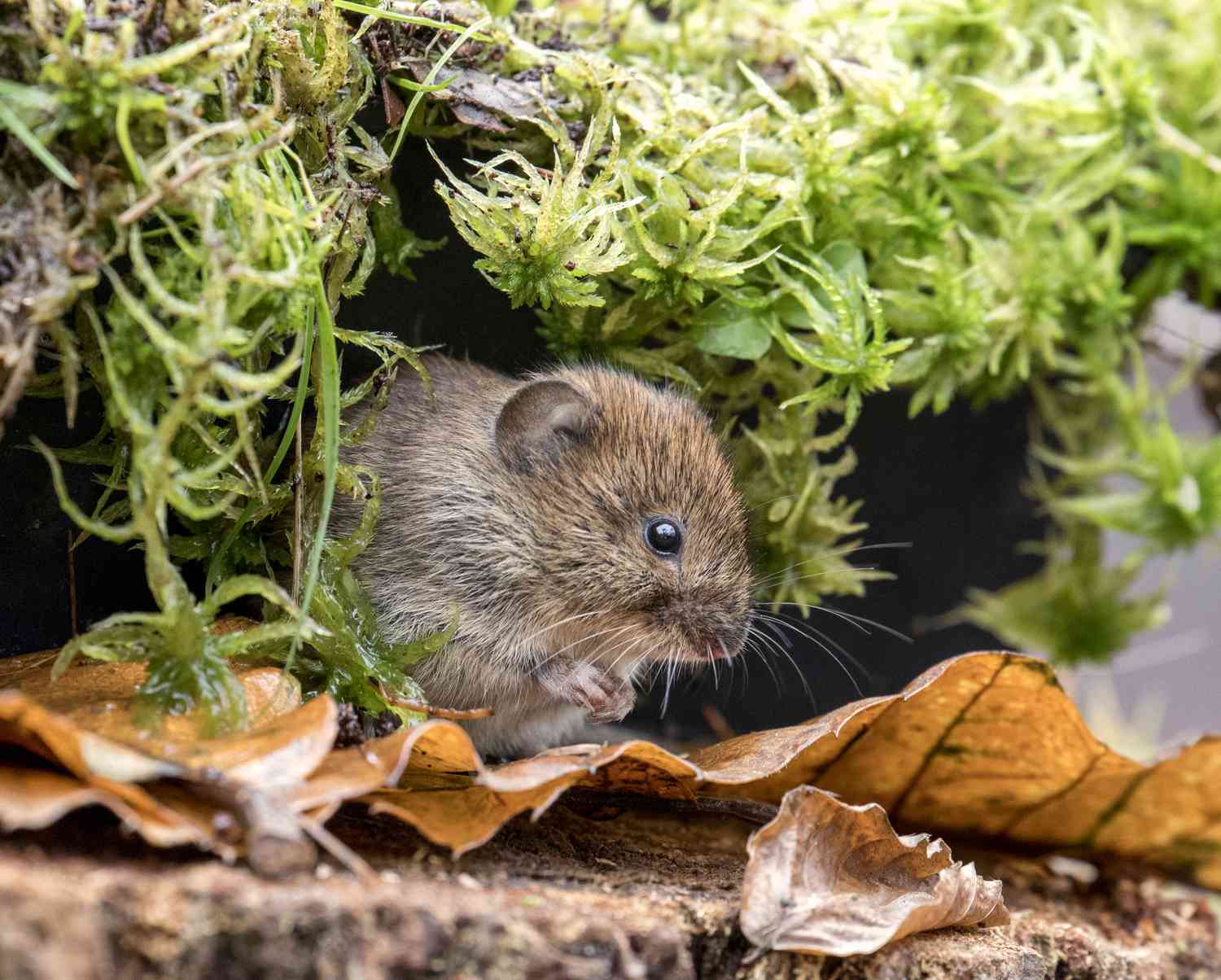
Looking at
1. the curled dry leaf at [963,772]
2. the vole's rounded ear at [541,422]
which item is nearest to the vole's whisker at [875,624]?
the curled dry leaf at [963,772]

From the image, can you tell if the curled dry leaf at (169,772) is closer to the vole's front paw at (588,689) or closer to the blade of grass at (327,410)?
the blade of grass at (327,410)

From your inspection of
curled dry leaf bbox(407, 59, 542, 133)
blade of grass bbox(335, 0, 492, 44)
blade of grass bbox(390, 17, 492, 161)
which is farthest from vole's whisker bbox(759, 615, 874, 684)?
blade of grass bbox(335, 0, 492, 44)

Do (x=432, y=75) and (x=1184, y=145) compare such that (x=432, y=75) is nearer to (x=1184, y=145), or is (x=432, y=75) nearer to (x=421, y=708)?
(x=421, y=708)

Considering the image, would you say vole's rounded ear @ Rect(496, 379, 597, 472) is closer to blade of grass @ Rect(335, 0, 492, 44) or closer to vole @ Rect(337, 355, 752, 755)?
vole @ Rect(337, 355, 752, 755)

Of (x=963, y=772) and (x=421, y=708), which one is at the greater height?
(x=421, y=708)

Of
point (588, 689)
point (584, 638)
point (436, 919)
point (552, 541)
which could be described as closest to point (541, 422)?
point (552, 541)

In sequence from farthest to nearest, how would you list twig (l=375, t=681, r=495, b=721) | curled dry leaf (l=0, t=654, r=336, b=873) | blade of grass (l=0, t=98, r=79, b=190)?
twig (l=375, t=681, r=495, b=721), blade of grass (l=0, t=98, r=79, b=190), curled dry leaf (l=0, t=654, r=336, b=873)

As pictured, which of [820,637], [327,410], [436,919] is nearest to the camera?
[436,919]

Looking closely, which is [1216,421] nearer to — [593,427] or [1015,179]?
[1015,179]
